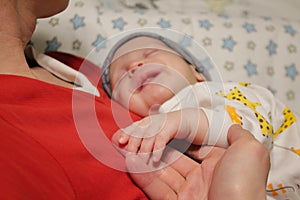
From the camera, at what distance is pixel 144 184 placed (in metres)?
0.80

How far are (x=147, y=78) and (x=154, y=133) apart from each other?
0.25 metres

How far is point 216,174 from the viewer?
0.74 meters

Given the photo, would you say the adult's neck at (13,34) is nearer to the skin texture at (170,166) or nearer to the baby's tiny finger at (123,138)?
the skin texture at (170,166)

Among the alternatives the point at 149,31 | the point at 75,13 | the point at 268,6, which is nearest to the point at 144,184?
the point at 149,31

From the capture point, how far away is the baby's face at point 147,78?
3.37ft

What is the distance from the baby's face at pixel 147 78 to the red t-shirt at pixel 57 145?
0.47ft

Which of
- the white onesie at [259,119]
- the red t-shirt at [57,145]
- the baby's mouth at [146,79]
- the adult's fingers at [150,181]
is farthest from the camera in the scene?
the baby's mouth at [146,79]

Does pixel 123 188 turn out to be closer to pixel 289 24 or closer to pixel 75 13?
pixel 75 13

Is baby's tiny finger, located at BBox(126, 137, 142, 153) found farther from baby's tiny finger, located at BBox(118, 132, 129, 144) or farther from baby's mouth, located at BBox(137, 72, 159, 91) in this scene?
baby's mouth, located at BBox(137, 72, 159, 91)

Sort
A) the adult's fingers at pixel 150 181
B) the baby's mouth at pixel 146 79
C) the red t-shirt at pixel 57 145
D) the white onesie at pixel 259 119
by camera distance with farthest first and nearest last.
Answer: the baby's mouth at pixel 146 79, the white onesie at pixel 259 119, the adult's fingers at pixel 150 181, the red t-shirt at pixel 57 145

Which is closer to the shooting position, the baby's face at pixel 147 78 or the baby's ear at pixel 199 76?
the baby's face at pixel 147 78

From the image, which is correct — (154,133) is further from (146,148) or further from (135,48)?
(135,48)

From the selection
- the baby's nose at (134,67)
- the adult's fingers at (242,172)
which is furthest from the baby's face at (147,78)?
the adult's fingers at (242,172)

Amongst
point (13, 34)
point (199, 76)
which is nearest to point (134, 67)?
point (199, 76)
